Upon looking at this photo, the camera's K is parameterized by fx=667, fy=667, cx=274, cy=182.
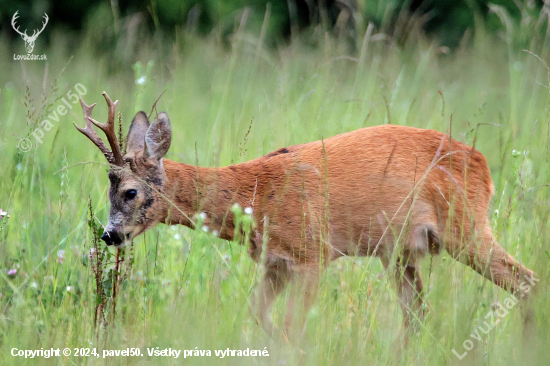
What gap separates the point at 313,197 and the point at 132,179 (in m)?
0.98

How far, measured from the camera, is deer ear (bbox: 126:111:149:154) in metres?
3.82

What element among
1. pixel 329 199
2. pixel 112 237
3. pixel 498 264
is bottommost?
pixel 498 264

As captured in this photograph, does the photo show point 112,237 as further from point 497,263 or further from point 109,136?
point 497,263

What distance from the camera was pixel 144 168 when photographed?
3.65 m

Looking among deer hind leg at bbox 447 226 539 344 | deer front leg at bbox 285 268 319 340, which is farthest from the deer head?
deer hind leg at bbox 447 226 539 344

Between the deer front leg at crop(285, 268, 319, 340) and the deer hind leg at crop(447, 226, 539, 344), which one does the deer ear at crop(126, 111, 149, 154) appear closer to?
the deer front leg at crop(285, 268, 319, 340)

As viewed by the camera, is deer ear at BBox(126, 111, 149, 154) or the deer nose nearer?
the deer nose

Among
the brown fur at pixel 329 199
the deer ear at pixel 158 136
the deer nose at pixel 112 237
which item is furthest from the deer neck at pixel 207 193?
the deer nose at pixel 112 237

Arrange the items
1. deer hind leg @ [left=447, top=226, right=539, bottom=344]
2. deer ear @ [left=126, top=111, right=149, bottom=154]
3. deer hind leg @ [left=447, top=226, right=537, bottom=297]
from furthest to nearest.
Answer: deer ear @ [left=126, top=111, right=149, bottom=154] < deer hind leg @ [left=447, top=226, right=537, bottom=297] < deer hind leg @ [left=447, top=226, right=539, bottom=344]

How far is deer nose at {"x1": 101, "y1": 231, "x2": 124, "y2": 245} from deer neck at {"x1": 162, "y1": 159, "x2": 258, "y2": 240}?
278 millimetres

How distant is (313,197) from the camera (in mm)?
3656

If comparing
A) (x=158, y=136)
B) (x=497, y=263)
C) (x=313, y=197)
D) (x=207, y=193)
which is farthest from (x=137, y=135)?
(x=497, y=263)

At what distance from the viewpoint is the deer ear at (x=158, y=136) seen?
364cm

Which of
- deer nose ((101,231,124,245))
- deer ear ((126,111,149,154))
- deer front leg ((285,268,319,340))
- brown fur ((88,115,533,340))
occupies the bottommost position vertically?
deer front leg ((285,268,319,340))
